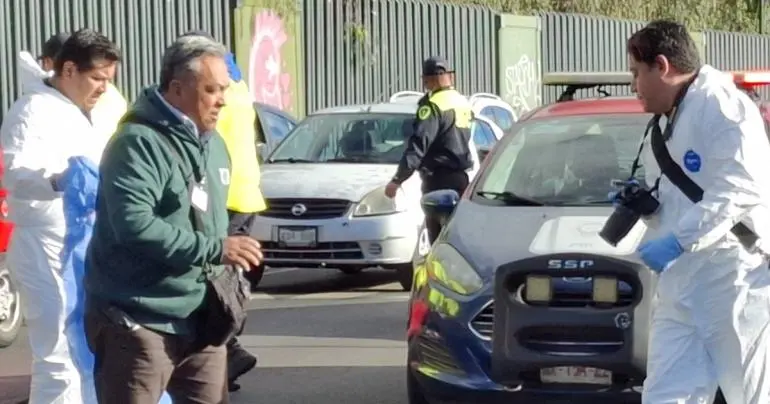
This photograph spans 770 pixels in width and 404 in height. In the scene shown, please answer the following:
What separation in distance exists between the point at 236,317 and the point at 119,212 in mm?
522

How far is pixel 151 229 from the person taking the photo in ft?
16.2

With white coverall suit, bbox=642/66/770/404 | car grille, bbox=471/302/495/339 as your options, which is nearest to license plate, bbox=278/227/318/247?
car grille, bbox=471/302/495/339

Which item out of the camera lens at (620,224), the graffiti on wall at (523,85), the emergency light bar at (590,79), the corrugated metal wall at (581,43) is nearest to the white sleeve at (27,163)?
the camera lens at (620,224)

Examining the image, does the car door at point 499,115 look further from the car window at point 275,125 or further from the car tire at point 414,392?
the car tire at point 414,392

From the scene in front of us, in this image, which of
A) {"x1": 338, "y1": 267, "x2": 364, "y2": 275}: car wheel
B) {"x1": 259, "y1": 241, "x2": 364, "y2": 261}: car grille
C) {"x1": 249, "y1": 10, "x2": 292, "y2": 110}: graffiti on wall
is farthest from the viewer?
{"x1": 249, "y1": 10, "x2": 292, "y2": 110}: graffiti on wall

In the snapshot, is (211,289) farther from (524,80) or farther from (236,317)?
(524,80)

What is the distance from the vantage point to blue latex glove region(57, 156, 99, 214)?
265 inches

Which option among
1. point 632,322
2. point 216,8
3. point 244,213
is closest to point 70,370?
point 244,213

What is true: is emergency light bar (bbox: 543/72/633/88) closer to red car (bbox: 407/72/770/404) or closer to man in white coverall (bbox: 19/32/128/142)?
red car (bbox: 407/72/770/404)

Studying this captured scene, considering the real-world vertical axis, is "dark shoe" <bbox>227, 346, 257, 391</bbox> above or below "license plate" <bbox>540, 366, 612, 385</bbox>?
below

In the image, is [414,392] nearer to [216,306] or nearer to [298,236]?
[216,306]

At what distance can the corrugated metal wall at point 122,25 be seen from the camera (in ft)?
59.9

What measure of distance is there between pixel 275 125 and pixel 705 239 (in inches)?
437

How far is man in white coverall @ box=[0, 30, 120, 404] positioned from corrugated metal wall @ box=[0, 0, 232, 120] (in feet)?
37.3
